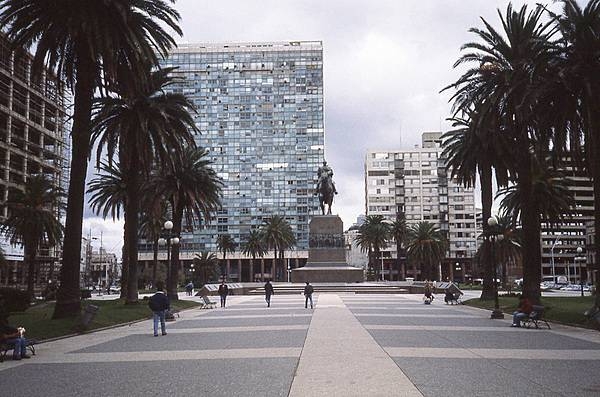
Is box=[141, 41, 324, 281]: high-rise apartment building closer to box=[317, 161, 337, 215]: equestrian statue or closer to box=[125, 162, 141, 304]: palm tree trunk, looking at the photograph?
box=[317, 161, 337, 215]: equestrian statue

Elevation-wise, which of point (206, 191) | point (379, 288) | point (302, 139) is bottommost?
point (379, 288)

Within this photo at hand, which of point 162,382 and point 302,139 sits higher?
point 302,139

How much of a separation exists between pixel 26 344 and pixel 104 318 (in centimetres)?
1212

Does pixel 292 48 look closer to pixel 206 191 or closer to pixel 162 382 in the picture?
pixel 206 191

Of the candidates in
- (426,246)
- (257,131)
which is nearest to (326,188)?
(426,246)

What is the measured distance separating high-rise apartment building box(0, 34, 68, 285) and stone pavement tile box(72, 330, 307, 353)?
61.6 meters

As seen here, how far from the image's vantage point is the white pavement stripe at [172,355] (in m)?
14.2

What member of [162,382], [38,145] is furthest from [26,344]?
[38,145]

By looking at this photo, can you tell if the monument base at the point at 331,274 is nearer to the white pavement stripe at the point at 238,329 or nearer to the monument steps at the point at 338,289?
the monument steps at the point at 338,289

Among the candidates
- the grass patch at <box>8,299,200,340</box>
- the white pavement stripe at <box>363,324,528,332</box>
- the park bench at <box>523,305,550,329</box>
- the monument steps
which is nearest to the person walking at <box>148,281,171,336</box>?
the grass patch at <box>8,299,200,340</box>

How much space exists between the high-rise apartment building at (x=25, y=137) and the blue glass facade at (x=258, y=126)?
51662 millimetres

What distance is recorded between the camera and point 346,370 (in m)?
11.8

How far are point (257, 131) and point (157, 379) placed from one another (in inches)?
5603

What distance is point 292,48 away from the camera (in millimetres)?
→ 154250
